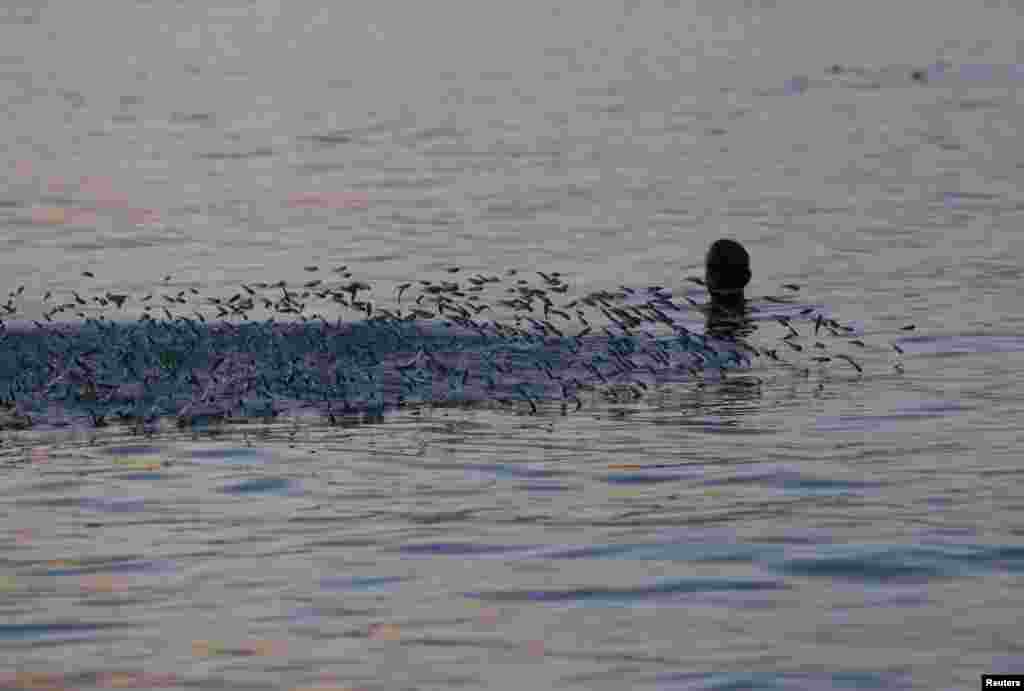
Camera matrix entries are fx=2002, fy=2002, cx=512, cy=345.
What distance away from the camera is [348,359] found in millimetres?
22094

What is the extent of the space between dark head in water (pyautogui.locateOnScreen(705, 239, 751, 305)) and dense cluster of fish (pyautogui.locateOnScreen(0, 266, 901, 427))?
53.5 inches

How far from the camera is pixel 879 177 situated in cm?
4497

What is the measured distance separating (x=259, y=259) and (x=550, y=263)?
4.87 metres

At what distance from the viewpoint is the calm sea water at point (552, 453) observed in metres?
11.6

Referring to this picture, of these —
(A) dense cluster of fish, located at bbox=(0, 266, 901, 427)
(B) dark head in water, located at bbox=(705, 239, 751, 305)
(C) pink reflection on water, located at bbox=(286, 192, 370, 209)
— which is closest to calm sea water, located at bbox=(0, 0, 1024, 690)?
(C) pink reflection on water, located at bbox=(286, 192, 370, 209)

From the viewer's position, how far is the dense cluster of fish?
2020 cm

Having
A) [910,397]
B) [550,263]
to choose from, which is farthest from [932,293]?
[910,397]

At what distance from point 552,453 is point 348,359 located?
193 inches

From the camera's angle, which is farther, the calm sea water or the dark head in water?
the dark head in water

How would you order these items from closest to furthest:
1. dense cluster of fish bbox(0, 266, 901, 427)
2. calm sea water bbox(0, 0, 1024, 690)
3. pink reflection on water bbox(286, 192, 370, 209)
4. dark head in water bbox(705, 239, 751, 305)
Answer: calm sea water bbox(0, 0, 1024, 690)
dense cluster of fish bbox(0, 266, 901, 427)
dark head in water bbox(705, 239, 751, 305)
pink reflection on water bbox(286, 192, 370, 209)

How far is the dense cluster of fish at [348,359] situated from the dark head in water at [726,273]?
136 cm

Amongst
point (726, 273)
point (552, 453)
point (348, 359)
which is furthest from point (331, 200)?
point (552, 453)

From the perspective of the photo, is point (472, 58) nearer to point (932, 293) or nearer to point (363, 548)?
point (932, 293)

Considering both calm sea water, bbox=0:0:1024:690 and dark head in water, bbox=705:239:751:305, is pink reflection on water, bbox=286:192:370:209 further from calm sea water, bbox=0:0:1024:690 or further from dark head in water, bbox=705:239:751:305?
dark head in water, bbox=705:239:751:305
